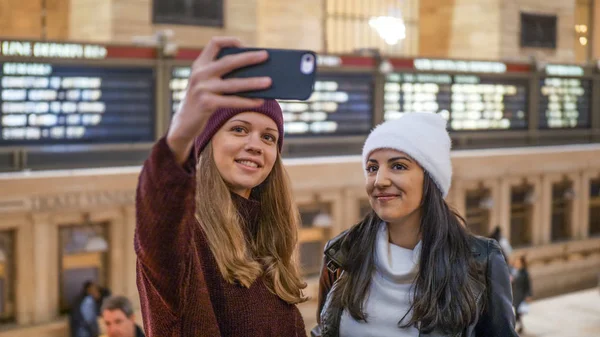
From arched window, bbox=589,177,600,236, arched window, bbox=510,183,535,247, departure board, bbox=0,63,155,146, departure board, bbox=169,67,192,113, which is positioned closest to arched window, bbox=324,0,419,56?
arched window, bbox=510,183,535,247

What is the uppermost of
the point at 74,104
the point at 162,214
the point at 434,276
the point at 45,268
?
the point at 74,104

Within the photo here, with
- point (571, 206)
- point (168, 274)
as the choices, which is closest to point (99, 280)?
point (168, 274)

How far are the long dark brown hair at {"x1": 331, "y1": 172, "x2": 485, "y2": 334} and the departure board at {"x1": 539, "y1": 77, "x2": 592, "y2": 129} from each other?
14.8m

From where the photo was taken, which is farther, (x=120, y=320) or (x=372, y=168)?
(x=120, y=320)

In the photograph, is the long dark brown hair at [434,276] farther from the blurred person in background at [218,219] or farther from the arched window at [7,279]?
the arched window at [7,279]

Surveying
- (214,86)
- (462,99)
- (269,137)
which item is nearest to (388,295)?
(269,137)

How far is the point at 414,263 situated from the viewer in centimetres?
288

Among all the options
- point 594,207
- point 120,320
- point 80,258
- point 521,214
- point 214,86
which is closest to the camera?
point 214,86

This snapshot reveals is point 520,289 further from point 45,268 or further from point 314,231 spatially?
point 45,268

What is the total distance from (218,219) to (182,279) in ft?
1.35

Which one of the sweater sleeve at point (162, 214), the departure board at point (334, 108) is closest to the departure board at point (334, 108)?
the departure board at point (334, 108)

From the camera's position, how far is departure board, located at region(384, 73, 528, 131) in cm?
1426

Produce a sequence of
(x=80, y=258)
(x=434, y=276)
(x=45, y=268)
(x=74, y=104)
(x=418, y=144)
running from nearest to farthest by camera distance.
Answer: (x=434, y=276) → (x=418, y=144) → (x=45, y=268) → (x=74, y=104) → (x=80, y=258)

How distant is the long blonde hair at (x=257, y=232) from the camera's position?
2.13 m
